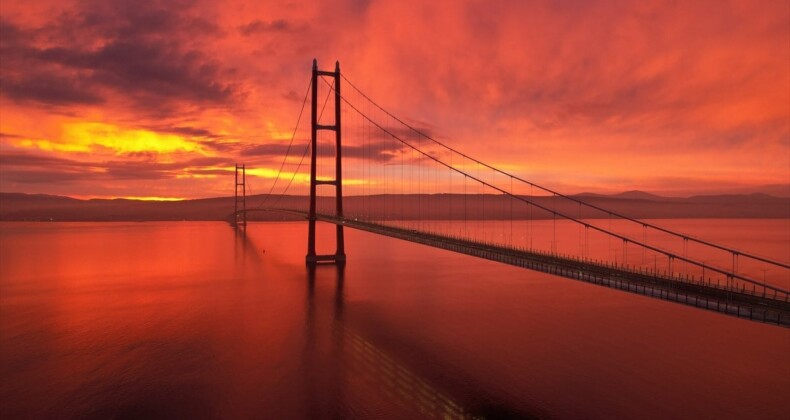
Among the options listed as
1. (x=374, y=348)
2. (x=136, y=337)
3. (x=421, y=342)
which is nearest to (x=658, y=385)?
(x=421, y=342)

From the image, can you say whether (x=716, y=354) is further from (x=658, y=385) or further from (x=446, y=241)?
(x=446, y=241)

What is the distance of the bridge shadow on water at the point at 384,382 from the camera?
13.8 meters

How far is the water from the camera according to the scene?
46.8 ft

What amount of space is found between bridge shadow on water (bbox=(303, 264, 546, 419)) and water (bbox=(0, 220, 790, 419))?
0.07 metres

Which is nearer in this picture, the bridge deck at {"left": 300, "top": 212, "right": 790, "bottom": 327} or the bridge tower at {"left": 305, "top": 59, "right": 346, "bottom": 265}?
the bridge deck at {"left": 300, "top": 212, "right": 790, "bottom": 327}

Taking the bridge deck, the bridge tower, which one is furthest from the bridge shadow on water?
the bridge tower

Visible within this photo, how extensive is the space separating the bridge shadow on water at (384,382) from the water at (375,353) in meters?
0.07

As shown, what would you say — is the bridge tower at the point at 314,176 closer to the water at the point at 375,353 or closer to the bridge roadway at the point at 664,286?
the water at the point at 375,353

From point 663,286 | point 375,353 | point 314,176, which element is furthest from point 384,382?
point 314,176

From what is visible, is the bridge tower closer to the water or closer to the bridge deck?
the water

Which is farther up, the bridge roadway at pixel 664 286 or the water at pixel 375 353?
the bridge roadway at pixel 664 286

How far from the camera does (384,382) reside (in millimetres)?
15789

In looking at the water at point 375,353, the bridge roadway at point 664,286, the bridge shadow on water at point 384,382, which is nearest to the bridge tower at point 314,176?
the water at point 375,353

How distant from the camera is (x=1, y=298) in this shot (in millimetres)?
30344
